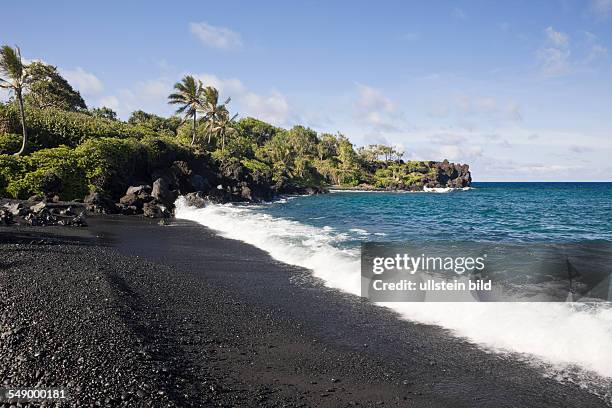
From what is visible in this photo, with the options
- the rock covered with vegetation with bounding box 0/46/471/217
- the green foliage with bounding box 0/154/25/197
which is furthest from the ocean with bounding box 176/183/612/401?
the green foliage with bounding box 0/154/25/197

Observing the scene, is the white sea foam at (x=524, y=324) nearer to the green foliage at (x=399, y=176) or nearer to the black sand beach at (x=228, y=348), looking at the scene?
the black sand beach at (x=228, y=348)

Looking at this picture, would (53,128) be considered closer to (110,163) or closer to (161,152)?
(110,163)

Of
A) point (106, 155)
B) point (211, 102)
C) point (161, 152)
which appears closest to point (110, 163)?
point (106, 155)

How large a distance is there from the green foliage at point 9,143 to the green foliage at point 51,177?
306 cm

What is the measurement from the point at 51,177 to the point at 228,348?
3326 cm

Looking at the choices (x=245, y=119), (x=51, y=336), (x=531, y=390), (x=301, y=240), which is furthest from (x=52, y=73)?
(x=245, y=119)

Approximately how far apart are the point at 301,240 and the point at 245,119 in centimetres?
12845

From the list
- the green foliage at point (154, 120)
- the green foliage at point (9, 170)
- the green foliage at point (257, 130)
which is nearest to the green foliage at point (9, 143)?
the green foliage at point (9, 170)

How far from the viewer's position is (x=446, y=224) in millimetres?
31000

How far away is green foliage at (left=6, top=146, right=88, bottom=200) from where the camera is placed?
3197 centimetres

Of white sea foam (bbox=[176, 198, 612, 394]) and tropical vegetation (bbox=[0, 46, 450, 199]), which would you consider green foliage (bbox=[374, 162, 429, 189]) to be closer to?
tropical vegetation (bbox=[0, 46, 450, 199])

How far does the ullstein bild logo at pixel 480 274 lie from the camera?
1216cm

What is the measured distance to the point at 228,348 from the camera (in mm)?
8180

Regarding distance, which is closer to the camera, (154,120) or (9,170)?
(9,170)
